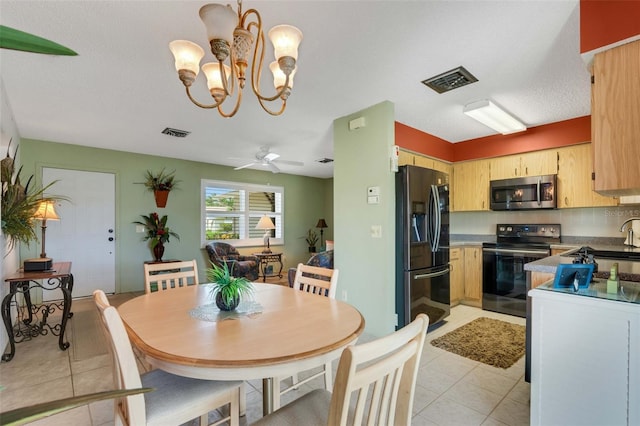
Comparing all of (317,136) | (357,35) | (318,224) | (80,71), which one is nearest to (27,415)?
(357,35)

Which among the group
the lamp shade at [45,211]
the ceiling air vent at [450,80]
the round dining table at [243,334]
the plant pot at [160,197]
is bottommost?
the round dining table at [243,334]

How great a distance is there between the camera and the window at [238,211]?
6254mm

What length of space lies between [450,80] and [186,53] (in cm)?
213

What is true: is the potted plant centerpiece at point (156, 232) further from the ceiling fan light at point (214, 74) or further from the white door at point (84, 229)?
the ceiling fan light at point (214, 74)

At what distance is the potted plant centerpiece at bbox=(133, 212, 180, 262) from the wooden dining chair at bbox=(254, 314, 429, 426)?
4.78 m

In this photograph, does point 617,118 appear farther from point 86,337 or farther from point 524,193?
point 86,337

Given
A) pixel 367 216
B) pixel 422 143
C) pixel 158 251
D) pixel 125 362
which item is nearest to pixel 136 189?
pixel 158 251

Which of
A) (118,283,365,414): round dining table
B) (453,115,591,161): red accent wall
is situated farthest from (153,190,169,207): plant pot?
(453,115,591,161): red accent wall

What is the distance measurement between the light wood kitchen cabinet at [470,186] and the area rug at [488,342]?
1728 millimetres

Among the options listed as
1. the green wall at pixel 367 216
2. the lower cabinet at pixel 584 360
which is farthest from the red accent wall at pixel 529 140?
the lower cabinet at pixel 584 360

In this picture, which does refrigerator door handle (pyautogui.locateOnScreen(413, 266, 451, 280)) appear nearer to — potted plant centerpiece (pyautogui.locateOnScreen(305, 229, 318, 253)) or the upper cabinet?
the upper cabinet

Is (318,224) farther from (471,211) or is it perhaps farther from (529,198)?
(529,198)

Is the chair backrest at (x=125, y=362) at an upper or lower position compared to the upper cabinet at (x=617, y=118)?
lower

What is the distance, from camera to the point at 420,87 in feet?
9.35
